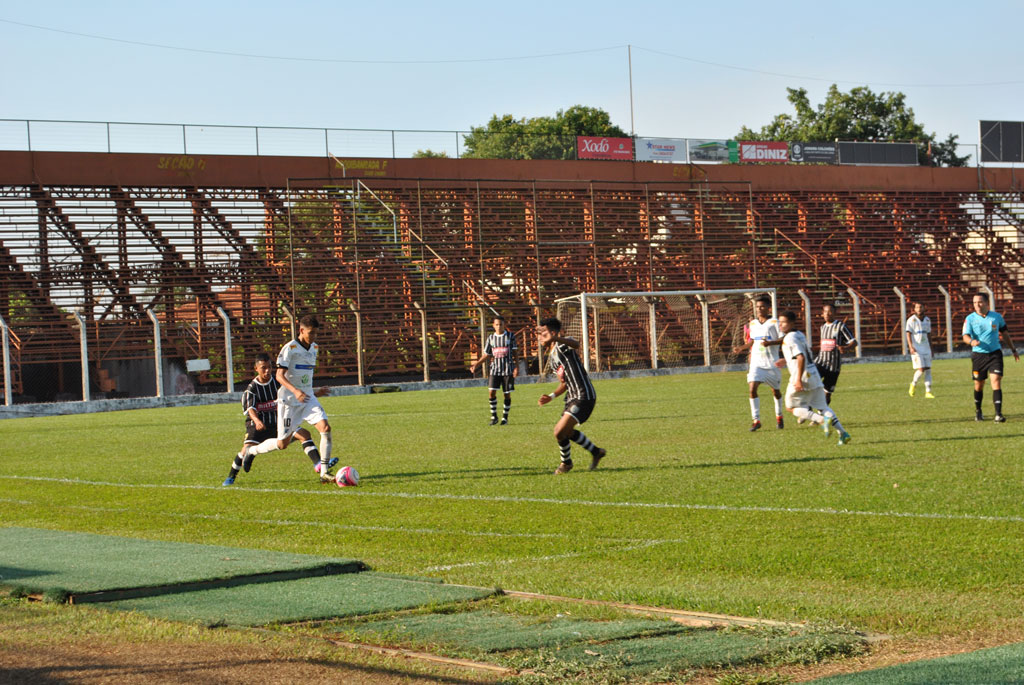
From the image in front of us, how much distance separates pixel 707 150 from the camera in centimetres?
5144

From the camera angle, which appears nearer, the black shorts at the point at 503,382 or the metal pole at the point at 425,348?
the black shorts at the point at 503,382

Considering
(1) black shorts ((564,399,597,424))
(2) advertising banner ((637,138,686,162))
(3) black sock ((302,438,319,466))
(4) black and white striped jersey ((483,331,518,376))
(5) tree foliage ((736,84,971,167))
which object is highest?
(5) tree foliage ((736,84,971,167))

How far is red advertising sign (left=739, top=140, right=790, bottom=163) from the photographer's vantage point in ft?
176

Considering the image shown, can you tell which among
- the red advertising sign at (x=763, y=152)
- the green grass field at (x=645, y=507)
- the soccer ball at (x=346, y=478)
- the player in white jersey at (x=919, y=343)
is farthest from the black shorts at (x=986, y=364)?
the red advertising sign at (x=763, y=152)

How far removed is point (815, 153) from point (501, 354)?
123 ft

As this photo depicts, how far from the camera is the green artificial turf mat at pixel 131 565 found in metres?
7.10

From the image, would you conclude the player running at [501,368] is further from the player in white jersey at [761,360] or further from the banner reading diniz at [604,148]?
the banner reading diniz at [604,148]

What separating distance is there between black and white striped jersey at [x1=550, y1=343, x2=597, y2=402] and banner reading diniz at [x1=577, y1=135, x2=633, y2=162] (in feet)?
120

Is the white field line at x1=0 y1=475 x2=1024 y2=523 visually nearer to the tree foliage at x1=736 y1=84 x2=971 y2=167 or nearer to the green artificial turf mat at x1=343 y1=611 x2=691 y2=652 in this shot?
the green artificial turf mat at x1=343 y1=611 x2=691 y2=652

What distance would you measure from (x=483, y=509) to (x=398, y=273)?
31151 mm

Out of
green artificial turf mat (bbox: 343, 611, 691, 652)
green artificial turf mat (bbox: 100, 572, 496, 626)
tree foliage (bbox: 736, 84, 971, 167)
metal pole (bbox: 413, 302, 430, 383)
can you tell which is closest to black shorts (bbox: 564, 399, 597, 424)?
green artificial turf mat (bbox: 100, 572, 496, 626)

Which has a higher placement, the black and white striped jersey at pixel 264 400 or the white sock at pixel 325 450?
the black and white striped jersey at pixel 264 400

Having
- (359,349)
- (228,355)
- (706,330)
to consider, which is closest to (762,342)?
(228,355)

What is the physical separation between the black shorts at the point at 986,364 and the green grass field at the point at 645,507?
81 centimetres
